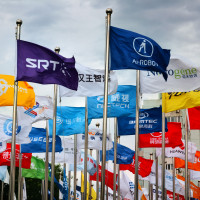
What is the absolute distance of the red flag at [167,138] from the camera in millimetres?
34062

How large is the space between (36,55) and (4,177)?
24.4m

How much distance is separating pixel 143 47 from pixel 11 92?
7.82 m

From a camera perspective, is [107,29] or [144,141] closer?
[107,29]

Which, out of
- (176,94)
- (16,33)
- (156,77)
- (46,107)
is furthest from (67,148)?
(16,33)

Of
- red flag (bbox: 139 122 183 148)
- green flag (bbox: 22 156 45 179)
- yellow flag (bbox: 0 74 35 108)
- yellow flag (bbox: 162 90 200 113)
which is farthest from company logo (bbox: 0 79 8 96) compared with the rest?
green flag (bbox: 22 156 45 179)

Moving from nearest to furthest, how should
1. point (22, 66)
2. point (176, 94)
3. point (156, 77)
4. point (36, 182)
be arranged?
point (22, 66)
point (156, 77)
point (176, 94)
point (36, 182)

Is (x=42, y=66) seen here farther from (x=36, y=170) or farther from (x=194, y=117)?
(x=36, y=170)

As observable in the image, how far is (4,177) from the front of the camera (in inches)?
1624

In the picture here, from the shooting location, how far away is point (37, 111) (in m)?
29.2

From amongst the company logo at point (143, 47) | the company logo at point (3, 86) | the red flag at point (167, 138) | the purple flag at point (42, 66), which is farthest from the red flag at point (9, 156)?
the company logo at point (143, 47)

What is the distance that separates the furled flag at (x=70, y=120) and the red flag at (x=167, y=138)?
4364 mm

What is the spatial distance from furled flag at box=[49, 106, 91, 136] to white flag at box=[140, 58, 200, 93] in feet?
28.8

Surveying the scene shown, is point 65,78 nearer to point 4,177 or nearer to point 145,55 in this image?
point 145,55

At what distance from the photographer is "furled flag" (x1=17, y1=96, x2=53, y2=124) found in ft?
95.1
